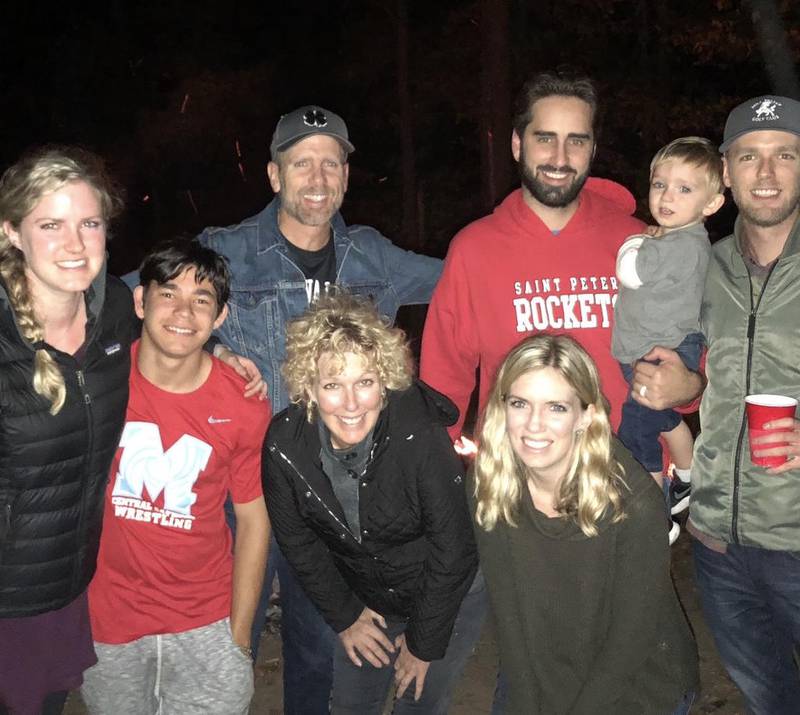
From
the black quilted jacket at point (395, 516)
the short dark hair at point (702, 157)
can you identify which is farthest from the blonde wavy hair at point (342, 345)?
the short dark hair at point (702, 157)

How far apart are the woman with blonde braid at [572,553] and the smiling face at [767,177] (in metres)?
1.03

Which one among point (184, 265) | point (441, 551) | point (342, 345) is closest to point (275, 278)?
point (184, 265)

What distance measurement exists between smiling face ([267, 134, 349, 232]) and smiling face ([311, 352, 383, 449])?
1202 millimetres

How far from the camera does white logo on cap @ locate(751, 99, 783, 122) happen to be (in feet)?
11.8

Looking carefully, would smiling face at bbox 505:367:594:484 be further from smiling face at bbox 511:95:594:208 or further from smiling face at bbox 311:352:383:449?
smiling face at bbox 511:95:594:208

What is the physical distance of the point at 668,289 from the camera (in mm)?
3797

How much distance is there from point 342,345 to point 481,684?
2.89 m

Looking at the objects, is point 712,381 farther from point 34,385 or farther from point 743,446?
point 34,385

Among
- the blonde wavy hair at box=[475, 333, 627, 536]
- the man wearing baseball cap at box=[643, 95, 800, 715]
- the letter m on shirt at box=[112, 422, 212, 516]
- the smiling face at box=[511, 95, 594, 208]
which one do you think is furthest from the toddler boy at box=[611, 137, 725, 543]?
→ the letter m on shirt at box=[112, 422, 212, 516]

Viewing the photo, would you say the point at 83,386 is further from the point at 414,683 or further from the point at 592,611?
the point at 592,611

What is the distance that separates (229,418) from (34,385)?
886mm

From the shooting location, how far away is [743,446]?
3.59 meters

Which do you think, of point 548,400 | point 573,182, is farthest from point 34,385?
point 573,182

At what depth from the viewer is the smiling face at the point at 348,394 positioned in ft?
11.4
